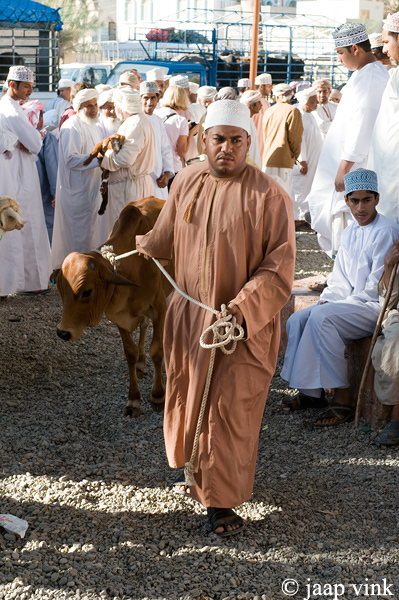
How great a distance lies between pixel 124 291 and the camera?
18.3 ft

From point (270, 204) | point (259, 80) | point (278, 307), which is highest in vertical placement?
point (259, 80)

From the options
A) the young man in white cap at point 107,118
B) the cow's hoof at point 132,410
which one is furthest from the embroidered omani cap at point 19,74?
the cow's hoof at point 132,410

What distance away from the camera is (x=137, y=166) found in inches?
324

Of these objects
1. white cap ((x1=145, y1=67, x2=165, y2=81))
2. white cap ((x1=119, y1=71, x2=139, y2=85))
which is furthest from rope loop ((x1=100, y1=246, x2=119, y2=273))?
white cap ((x1=145, y1=67, x2=165, y2=81))

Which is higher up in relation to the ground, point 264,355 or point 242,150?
point 242,150

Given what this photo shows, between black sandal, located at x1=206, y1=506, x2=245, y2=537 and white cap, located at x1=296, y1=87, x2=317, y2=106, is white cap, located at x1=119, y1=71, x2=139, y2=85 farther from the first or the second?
black sandal, located at x1=206, y1=506, x2=245, y2=537

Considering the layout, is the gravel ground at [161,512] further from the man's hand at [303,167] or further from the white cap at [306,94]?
the white cap at [306,94]

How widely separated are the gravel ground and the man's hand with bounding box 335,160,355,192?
1597 mm

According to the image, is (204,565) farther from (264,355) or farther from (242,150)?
(242,150)

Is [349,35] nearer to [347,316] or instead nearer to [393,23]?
[393,23]

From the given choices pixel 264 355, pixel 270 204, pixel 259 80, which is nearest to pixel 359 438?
pixel 264 355

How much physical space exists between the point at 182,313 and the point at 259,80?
1126cm

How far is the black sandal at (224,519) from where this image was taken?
12.8ft

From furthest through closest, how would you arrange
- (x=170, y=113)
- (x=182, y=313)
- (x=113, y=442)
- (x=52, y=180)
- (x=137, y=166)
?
(x=170, y=113) < (x=52, y=180) < (x=137, y=166) < (x=113, y=442) < (x=182, y=313)
